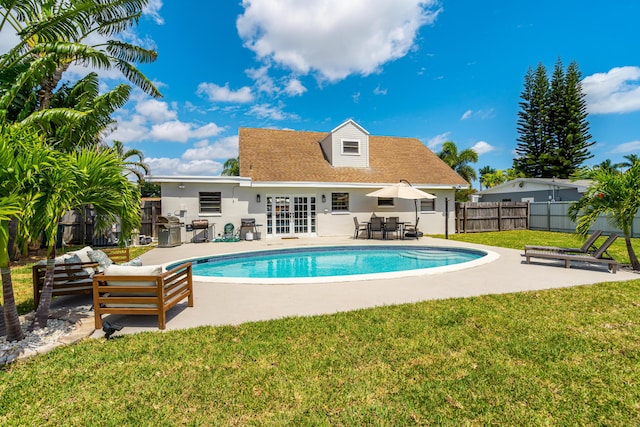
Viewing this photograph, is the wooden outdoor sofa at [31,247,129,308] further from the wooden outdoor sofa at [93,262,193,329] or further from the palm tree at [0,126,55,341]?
the palm tree at [0,126,55,341]

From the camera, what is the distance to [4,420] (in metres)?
2.59

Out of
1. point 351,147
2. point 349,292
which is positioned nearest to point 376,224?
point 351,147

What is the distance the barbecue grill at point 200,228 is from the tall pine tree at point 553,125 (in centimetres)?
3860

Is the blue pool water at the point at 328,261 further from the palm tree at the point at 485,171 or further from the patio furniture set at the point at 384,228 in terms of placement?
the palm tree at the point at 485,171

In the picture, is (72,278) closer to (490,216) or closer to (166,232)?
(166,232)

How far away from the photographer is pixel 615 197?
8031 mm

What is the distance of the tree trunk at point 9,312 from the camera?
3.79 meters

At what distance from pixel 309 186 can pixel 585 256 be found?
38.7 ft

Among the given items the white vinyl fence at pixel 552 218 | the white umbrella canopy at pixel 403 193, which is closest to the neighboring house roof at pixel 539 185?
the white vinyl fence at pixel 552 218

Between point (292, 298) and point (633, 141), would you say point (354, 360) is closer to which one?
point (292, 298)

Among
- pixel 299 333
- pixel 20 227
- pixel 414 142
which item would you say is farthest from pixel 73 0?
pixel 414 142

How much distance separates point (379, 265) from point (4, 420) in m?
9.58

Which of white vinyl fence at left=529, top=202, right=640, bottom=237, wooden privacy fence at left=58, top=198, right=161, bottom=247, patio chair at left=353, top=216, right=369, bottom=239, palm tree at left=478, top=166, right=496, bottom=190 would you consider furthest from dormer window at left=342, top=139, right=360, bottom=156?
palm tree at left=478, top=166, right=496, bottom=190

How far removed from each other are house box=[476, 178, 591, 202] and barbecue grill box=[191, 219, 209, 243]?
85.6ft
